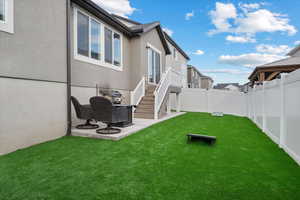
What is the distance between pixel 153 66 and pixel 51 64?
798 centimetres

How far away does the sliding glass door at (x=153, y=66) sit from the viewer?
1169 centimetres

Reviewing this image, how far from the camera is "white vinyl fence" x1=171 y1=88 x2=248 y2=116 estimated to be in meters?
12.9

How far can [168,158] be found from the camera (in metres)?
3.79

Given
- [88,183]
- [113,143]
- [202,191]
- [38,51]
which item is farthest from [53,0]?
[202,191]

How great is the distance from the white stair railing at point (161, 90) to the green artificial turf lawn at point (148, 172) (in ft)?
13.4

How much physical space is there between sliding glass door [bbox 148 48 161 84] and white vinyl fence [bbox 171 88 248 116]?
333 centimetres

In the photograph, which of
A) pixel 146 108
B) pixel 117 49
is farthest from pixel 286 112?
pixel 117 49

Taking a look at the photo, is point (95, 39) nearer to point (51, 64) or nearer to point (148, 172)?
point (51, 64)

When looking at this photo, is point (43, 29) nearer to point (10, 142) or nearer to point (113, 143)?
point (10, 142)

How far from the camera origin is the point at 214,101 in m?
13.8

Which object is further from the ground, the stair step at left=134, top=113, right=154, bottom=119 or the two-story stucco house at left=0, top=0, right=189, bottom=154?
the two-story stucco house at left=0, top=0, right=189, bottom=154

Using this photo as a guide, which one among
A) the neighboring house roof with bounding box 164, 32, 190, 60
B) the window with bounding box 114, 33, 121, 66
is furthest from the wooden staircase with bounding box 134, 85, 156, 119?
the neighboring house roof with bounding box 164, 32, 190, 60

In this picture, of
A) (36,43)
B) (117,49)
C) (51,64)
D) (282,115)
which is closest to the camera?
(282,115)

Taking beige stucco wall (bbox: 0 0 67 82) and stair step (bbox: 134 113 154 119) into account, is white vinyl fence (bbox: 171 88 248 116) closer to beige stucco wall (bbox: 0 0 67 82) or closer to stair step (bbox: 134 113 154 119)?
stair step (bbox: 134 113 154 119)
